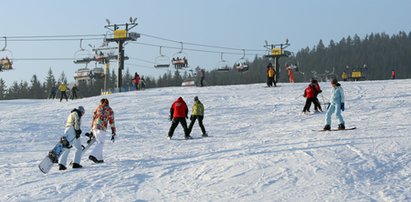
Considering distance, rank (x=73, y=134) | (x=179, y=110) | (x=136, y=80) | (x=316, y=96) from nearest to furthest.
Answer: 1. (x=73, y=134)
2. (x=179, y=110)
3. (x=316, y=96)
4. (x=136, y=80)

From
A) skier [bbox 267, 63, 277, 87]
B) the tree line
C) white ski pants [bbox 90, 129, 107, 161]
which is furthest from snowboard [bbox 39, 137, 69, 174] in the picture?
the tree line

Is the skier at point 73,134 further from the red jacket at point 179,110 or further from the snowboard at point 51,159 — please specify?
the red jacket at point 179,110

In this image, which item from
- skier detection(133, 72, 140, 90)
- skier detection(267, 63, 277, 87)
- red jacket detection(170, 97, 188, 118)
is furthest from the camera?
skier detection(133, 72, 140, 90)

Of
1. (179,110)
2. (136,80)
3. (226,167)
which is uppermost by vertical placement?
(136,80)

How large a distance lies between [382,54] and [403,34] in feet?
80.7

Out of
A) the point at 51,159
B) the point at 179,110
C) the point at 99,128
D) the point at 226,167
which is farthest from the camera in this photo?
the point at 179,110

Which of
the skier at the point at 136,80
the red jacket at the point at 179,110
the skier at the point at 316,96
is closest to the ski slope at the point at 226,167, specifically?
the red jacket at the point at 179,110

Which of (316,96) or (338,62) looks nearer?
(316,96)

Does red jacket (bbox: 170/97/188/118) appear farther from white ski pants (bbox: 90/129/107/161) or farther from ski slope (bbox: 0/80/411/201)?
white ski pants (bbox: 90/129/107/161)

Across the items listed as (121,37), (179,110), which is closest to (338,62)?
(121,37)

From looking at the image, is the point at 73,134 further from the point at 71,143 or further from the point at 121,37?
the point at 121,37

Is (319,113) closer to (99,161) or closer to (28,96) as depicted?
(99,161)

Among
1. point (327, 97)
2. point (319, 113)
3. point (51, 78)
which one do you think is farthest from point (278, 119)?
point (51, 78)

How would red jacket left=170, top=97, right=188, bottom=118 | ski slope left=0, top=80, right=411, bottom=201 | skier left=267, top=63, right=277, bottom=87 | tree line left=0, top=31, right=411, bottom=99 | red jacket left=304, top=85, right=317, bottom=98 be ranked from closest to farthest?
ski slope left=0, top=80, right=411, bottom=201 → red jacket left=170, top=97, right=188, bottom=118 → red jacket left=304, top=85, right=317, bottom=98 → skier left=267, top=63, right=277, bottom=87 → tree line left=0, top=31, right=411, bottom=99
